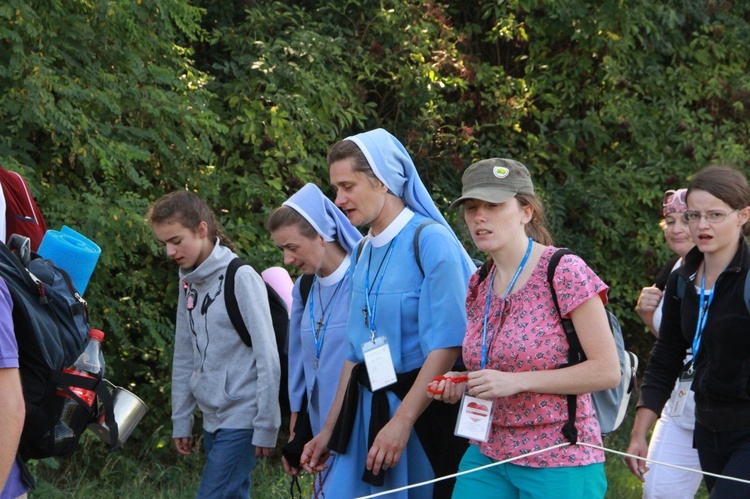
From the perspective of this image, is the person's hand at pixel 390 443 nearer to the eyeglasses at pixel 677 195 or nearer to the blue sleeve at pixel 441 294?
the blue sleeve at pixel 441 294

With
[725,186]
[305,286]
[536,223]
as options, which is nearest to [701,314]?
[725,186]

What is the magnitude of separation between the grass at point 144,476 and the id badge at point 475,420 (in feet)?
10.7

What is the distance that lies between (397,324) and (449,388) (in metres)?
0.43

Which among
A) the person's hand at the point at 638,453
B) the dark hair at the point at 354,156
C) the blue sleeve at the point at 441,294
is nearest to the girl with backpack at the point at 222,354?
the dark hair at the point at 354,156

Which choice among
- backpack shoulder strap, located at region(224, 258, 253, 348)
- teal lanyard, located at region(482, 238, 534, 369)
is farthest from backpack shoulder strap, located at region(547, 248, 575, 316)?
backpack shoulder strap, located at region(224, 258, 253, 348)

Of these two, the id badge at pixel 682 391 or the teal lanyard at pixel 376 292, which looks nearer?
the teal lanyard at pixel 376 292

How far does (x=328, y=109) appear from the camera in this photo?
7.82 meters

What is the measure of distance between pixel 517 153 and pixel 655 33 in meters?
1.63

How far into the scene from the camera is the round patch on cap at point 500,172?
344cm

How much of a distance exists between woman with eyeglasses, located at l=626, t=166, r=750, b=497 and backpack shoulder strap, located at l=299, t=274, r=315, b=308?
1.51m

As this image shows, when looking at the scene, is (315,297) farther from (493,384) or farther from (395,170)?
(493,384)

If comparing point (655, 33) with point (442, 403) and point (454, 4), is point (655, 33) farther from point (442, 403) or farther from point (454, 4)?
point (442, 403)

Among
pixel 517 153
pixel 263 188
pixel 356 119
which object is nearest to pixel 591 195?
pixel 517 153

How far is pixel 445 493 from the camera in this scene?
379 cm
